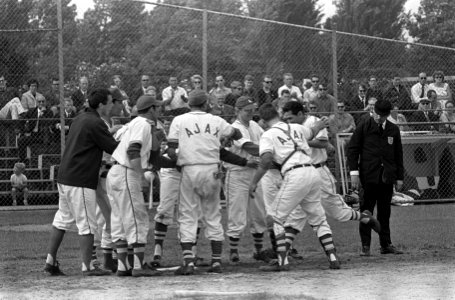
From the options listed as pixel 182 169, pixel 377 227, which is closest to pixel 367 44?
pixel 377 227

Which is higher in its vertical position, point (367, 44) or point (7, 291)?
Answer: point (367, 44)

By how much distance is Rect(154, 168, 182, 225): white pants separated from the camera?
12.9 metres

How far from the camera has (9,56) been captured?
66.7ft

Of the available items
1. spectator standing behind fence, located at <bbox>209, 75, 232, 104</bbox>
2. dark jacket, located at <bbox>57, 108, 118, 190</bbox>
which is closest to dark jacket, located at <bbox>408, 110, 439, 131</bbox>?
spectator standing behind fence, located at <bbox>209, 75, 232, 104</bbox>

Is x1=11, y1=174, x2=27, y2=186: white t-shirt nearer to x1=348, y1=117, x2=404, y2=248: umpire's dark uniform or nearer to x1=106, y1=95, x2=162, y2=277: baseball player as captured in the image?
x1=348, y1=117, x2=404, y2=248: umpire's dark uniform

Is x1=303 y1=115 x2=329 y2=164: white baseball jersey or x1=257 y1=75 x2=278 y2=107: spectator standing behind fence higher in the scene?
x1=257 y1=75 x2=278 y2=107: spectator standing behind fence

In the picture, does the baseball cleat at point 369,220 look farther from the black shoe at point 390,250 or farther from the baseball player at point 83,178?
the baseball player at point 83,178

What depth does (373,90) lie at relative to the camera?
22.2 meters

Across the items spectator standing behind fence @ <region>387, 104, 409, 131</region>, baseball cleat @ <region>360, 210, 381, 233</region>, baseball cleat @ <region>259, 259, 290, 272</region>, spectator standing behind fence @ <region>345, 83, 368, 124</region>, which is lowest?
baseball cleat @ <region>259, 259, 290, 272</region>

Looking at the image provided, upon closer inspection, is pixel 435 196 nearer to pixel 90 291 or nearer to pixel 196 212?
pixel 196 212

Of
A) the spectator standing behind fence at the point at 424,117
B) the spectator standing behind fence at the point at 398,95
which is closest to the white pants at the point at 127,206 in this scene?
the spectator standing behind fence at the point at 398,95

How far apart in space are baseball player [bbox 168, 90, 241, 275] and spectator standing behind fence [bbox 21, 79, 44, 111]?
9.27 metres

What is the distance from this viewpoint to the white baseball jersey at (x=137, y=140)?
37.7 ft

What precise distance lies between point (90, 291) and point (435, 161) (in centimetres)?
1393
